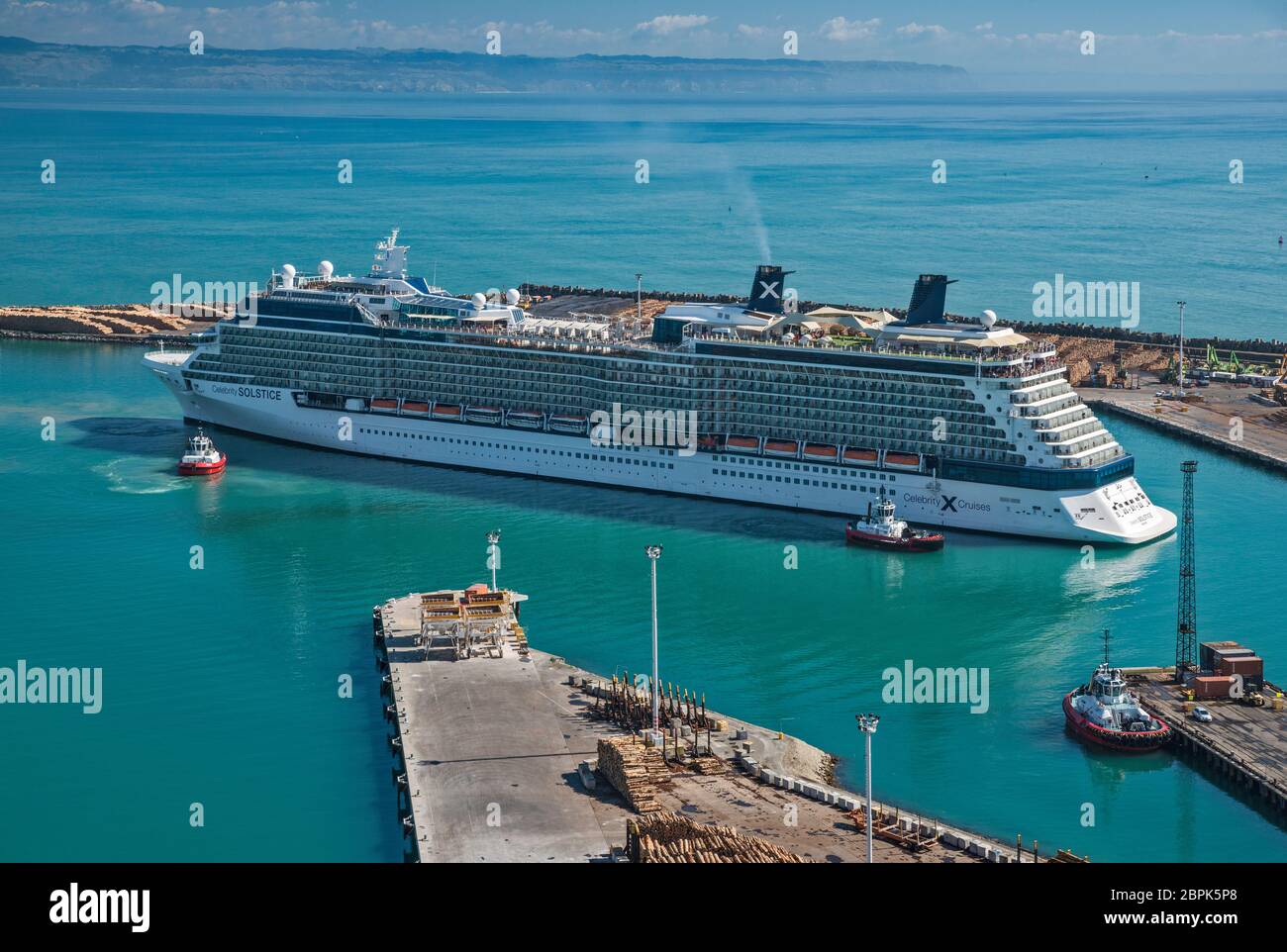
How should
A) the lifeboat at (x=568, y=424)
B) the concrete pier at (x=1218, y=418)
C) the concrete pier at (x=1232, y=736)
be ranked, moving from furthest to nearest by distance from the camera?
the concrete pier at (x=1218, y=418), the lifeboat at (x=568, y=424), the concrete pier at (x=1232, y=736)

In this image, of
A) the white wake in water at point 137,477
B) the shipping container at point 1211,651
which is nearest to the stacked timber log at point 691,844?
the shipping container at point 1211,651

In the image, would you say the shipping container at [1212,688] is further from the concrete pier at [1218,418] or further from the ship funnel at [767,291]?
the ship funnel at [767,291]

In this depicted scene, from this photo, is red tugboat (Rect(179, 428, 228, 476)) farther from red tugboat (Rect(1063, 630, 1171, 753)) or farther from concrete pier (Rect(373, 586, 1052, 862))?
red tugboat (Rect(1063, 630, 1171, 753))

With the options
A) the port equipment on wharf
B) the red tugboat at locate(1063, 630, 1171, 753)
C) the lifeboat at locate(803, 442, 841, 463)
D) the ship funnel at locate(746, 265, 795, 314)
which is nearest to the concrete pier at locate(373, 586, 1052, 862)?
the red tugboat at locate(1063, 630, 1171, 753)

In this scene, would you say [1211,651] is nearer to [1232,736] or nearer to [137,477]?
[1232,736]

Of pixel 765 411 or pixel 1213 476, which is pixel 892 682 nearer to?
pixel 765 411

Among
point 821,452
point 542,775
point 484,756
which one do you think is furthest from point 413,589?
point 821,452
